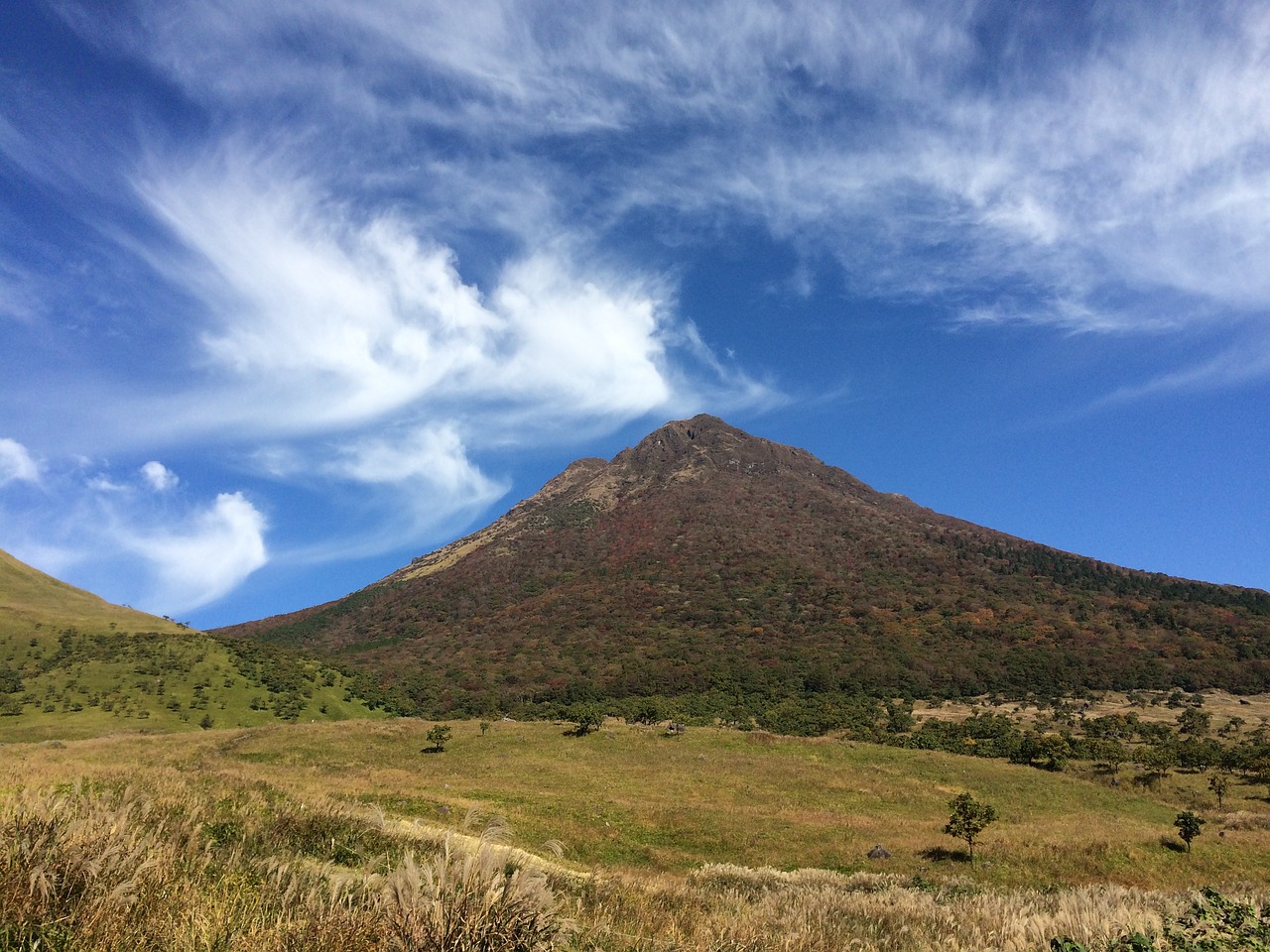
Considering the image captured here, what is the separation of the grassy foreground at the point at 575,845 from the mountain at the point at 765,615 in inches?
1606

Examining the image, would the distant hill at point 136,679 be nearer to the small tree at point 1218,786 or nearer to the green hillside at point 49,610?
the green hillside at point 49,610

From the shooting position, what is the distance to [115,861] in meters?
4.55

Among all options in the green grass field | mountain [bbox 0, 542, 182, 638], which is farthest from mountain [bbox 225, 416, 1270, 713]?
mountain [bbox 0, 542, 182, 638]

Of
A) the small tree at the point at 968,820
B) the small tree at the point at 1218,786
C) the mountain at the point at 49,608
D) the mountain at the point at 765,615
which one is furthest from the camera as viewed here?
the mountain at the point at 765,615

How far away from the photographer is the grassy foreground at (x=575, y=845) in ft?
13.8

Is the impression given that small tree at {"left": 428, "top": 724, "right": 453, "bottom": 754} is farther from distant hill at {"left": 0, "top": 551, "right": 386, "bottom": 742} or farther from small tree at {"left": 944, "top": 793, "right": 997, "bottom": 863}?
small tree at {"left": 944, "top": 793, "right": 997, "bottom": 863}

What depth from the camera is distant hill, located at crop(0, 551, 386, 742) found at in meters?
53.4

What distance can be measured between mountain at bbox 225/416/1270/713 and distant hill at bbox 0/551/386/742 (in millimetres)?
18973

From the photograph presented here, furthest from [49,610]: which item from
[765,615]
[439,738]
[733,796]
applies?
[765,615]

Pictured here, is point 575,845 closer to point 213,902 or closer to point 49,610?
point 213,902

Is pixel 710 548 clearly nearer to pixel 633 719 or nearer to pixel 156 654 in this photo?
pixel 633 719

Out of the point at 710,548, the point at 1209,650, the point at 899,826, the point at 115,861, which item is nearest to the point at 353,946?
the point at 115,861

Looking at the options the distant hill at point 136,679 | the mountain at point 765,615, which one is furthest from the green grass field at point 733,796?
the mountain at point 765,615

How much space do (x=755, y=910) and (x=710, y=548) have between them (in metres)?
148
